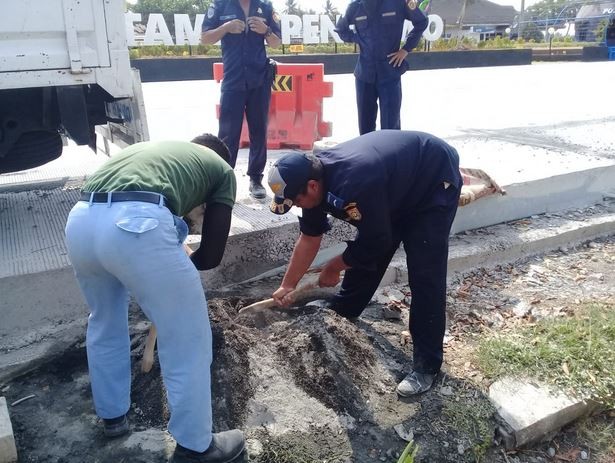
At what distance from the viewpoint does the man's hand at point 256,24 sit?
4547 millimetres

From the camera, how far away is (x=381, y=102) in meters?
5.30

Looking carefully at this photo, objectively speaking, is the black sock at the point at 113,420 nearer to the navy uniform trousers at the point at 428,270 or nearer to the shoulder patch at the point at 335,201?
the shoulder patch at the point at 335,201

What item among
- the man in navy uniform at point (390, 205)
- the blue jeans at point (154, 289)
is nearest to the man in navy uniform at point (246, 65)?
the man in navy uniform at point (390, 205)

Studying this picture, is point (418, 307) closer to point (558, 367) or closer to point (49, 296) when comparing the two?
point (558, 367)

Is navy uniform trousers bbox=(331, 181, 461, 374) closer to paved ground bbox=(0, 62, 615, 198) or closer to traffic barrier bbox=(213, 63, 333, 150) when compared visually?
paved ground bbox=(0, 62, 615, 198)

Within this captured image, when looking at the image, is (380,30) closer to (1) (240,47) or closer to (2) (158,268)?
(1) (240,47)

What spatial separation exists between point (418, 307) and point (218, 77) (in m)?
5.02

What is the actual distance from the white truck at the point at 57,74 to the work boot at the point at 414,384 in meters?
2.54

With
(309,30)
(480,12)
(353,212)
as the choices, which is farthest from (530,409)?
(480,12)

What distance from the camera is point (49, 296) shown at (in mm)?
3283

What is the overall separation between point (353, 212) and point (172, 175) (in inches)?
34.3

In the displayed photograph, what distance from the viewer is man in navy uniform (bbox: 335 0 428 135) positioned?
16.8 ft

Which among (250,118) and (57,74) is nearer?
(57,74)

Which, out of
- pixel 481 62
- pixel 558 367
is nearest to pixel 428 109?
pixel 558 367
